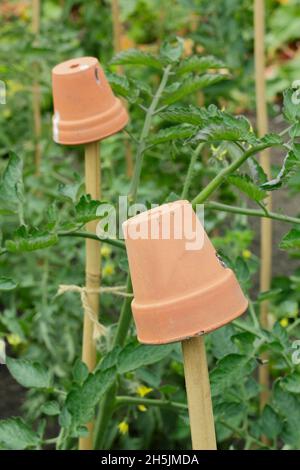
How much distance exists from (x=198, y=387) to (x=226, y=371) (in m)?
0.27

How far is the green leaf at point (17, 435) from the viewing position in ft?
4.25

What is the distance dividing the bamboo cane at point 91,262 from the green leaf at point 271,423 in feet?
0.89

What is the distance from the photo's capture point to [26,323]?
2152 mm

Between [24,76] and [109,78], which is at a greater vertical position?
[109,78]

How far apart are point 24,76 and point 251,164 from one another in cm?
139

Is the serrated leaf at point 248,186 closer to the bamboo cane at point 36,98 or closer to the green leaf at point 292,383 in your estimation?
the green leaf at point 292,383

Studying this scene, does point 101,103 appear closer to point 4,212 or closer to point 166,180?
point 4,212

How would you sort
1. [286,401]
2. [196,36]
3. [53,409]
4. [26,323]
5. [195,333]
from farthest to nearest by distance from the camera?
[196,36] → [26,323] → [286,401] → [53,409] → [195,333]

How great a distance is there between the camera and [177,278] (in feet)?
3.23

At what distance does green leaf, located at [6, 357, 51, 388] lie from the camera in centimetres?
133

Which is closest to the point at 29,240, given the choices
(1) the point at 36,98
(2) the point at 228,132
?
(2) the point at 228,132

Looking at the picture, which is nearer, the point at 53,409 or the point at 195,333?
the point at 195,333

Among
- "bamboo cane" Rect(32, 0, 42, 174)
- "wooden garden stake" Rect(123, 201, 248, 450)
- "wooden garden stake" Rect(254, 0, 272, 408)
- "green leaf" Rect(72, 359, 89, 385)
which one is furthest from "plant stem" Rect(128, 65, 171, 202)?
"bamboo cane" Rect(32, 0, 42, 174)

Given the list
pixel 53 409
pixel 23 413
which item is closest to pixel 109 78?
pixel 53 409
